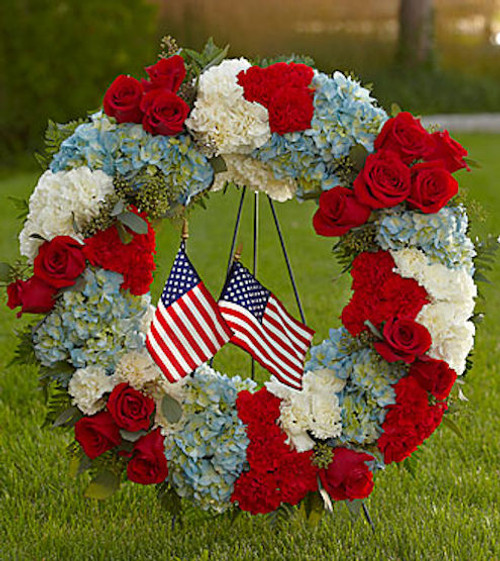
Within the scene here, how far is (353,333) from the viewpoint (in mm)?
2709

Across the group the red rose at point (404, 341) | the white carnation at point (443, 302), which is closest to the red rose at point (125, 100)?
the white carnation at point (443, 302)

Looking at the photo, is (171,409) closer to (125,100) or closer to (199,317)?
(199,317)

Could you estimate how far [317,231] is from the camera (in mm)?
2646

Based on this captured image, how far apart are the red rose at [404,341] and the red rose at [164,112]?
0.87m

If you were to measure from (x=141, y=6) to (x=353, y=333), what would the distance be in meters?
9.02

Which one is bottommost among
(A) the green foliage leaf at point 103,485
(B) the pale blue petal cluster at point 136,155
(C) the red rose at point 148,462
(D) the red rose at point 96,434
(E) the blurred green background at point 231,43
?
(E) the blurred green background at point 231,43

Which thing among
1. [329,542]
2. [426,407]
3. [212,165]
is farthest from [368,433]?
[212,165]

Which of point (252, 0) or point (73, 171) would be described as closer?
point (73, 171)

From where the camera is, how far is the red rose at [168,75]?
8.90 ft

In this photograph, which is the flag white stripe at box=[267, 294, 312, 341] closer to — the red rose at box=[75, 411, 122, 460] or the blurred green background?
the red rose at box=[75, 411, 122, 460]

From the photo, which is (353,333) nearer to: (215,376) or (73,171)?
(215,376)

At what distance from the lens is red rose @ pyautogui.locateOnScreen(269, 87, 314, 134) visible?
8.71 ft

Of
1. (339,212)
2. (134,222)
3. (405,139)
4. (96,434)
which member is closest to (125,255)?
(134,222)

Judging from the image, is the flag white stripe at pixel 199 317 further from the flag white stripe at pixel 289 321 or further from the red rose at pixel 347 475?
the red rose at pixel 347 475
